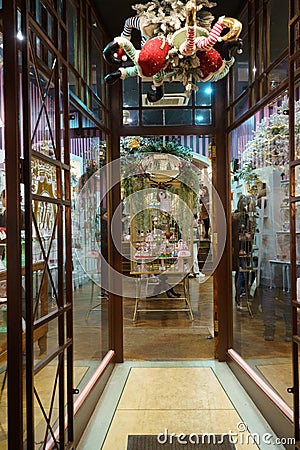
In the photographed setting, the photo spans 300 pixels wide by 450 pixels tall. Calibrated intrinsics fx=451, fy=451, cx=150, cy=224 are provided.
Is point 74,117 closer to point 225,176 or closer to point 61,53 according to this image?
point 61,53

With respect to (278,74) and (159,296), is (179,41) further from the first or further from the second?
(159,296)

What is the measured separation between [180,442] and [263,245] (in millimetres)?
1422

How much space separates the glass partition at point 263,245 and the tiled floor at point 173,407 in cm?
30

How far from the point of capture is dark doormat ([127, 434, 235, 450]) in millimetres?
2707

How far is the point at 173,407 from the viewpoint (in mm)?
3320

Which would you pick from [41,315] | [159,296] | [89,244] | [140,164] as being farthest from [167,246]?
[41,315]

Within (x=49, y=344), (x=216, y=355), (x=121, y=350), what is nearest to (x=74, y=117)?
(x=49, y=344)

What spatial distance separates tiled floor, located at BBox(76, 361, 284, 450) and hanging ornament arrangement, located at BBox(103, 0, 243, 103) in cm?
216

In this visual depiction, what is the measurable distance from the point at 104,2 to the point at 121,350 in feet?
10.2

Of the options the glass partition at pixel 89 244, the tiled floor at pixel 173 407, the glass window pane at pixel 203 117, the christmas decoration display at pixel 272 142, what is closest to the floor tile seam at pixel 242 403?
the tiled floor at pixel 173 407

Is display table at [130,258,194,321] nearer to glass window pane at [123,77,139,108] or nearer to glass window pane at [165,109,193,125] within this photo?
glass window pane at [165,109,193,125]

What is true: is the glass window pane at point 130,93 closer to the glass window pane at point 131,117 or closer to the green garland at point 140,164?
the glass window pane at point 131,117

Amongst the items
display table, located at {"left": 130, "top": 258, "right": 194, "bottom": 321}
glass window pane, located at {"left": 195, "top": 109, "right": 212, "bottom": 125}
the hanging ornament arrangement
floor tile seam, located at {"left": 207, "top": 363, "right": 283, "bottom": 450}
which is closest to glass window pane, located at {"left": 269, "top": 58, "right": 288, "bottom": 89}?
the hanging ornament arrangement

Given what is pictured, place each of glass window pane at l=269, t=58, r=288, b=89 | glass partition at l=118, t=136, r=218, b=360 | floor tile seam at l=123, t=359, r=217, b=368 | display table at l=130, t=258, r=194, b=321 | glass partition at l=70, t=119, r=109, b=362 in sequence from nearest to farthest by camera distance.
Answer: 1. glass window pane at l=269, t=58, r=288, b=89
2. glass partition at l=70, t=119, r=109, b=362
3. floor tile seam at l=123, t=359, r=217, b=368
4. glass partition at l=118, t=136, r=218, b=360
5. display table at l=130, t=258, r=194, b=321
